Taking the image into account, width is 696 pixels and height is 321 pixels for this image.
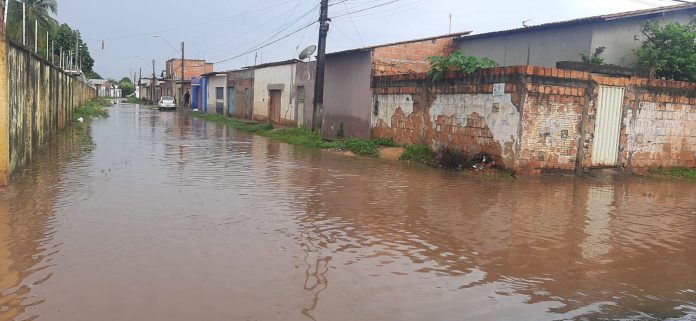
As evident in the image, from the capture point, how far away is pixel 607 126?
12922mm

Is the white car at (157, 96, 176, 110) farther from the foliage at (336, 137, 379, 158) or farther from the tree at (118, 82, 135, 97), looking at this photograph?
the tree at (118, 82, 135, 97)

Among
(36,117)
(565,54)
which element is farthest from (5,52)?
(565,54)

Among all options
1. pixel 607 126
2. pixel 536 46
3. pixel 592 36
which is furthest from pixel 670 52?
pixel 536 46

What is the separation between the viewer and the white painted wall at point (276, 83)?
2770 cm

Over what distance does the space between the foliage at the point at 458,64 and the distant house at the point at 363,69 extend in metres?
4.42

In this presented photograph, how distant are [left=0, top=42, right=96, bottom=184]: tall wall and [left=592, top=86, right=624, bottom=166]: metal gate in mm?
12073

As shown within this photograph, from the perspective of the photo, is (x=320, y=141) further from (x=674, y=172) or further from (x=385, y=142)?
(x=674, y=172)

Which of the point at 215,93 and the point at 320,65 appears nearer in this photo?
the point at 320,65

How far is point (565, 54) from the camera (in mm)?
16922

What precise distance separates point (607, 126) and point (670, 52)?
12.8 ft

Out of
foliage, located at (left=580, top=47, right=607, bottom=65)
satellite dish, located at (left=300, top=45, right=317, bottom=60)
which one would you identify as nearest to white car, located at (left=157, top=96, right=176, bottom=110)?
satellite dish, located at (left=300, top=45, right=317, bottom=60)

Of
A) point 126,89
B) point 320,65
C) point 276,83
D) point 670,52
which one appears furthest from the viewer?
point 126,89

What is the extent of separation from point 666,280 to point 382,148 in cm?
1186

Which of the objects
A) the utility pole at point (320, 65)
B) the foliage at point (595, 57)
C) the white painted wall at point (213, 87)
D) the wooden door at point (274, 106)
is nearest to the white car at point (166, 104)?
the white painted wall at point (213, 87)
